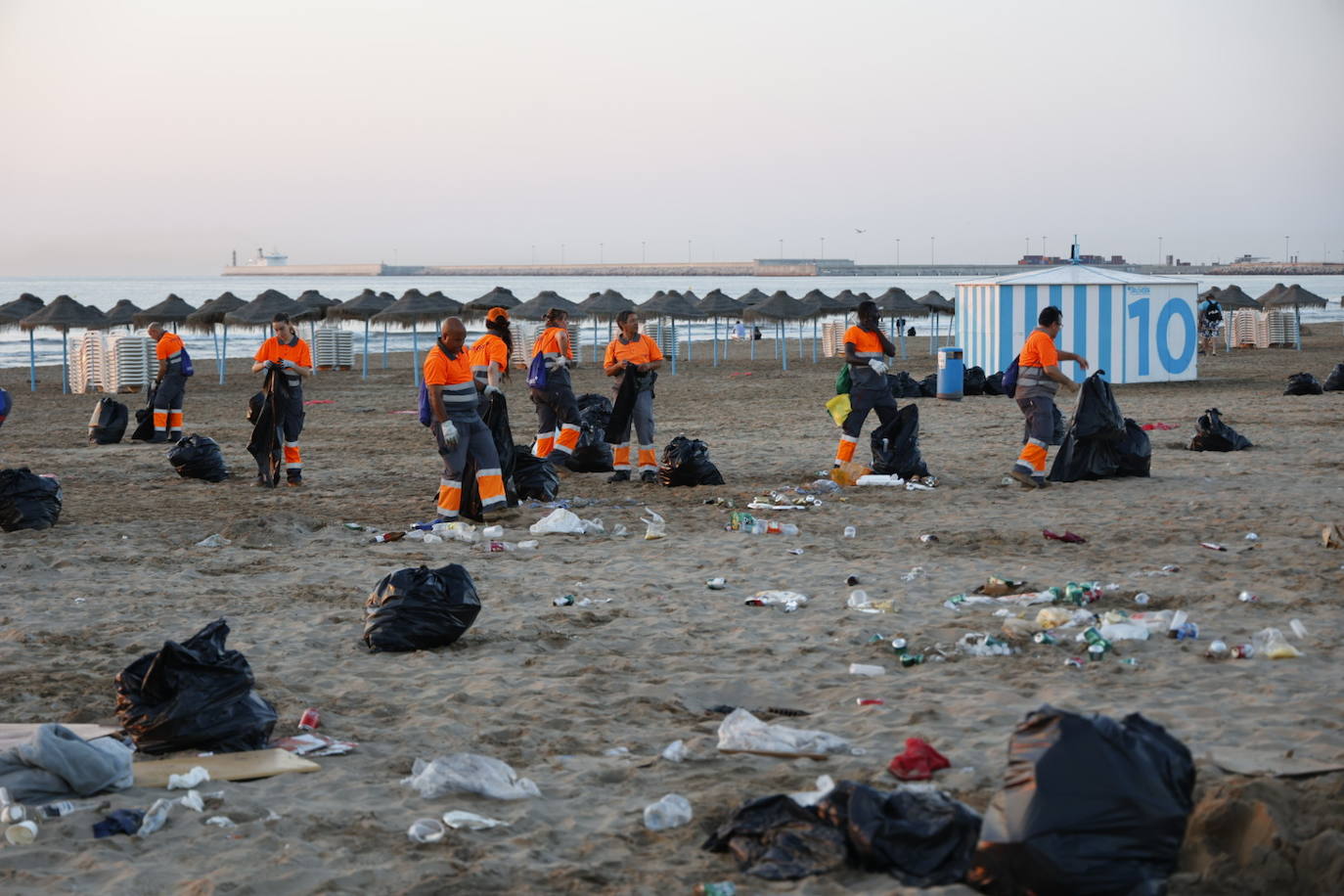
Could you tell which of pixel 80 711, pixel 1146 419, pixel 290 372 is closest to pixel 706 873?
pixel 80 711

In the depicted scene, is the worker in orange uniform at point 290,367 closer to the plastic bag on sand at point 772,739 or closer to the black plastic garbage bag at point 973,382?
the plastic bag on sand at point 772,739

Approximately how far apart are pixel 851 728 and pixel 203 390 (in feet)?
77.2

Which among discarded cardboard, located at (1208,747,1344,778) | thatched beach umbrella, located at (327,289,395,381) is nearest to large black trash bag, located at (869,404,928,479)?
discarded cardboard, located at (1208,747,1344,778)

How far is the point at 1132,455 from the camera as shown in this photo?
11422 millimetres

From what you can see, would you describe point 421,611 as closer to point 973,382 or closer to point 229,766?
point 229,766

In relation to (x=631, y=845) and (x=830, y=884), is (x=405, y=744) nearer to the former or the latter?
(x=631, y=845)

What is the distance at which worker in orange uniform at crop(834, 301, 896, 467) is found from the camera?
1135 centimetres

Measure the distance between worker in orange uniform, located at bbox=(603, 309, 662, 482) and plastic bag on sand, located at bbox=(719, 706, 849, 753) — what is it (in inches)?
275

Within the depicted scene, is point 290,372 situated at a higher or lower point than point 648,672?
higher

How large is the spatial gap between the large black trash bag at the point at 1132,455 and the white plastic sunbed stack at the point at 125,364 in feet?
71.3

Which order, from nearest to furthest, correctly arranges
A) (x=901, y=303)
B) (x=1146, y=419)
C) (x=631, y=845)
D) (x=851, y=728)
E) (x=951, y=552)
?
(x=631, y=845) → (x=851, y=728) → (x=951, y=552) → (x=1146, y=419) → (x=901, y=303)

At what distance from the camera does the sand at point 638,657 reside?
3910mm

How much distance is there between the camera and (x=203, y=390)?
26141 mm

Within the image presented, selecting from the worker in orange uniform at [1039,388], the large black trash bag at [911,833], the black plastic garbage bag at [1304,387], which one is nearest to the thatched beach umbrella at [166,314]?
the black plastic garbage bag at [1304,387]
